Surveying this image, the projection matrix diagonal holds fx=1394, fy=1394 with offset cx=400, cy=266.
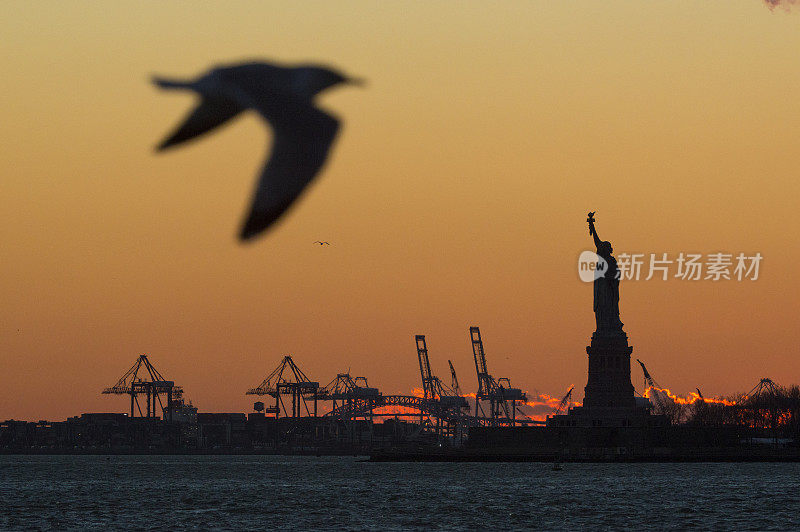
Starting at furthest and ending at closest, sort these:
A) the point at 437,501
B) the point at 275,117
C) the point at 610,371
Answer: the point at 610,371, the point at 437,501, the point at 275,117

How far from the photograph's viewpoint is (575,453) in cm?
16462

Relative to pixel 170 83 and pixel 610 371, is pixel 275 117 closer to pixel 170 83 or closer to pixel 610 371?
pixel 170 83

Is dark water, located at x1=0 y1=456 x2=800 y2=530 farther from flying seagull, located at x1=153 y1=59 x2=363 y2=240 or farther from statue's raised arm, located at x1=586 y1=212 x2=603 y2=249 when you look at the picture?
flying seagull, located at x1=153 y1=59 x2=363 y2=240

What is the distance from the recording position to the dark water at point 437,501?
79500 millimetres

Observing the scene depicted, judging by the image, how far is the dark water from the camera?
3130 inches

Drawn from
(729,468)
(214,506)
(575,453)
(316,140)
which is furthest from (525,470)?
(316,140)

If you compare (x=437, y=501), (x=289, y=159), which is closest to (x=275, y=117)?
(x=289, y=159)

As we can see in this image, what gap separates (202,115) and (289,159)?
53cm

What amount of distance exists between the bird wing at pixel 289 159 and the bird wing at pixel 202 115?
242 millimetres

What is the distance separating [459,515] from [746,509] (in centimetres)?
1823

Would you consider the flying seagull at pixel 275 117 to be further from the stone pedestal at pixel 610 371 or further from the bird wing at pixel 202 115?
the stone pedestal at pixel 610 371

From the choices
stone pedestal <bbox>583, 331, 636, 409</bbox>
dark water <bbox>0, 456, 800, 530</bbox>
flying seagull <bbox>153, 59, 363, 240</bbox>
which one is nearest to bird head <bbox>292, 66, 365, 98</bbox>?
flying seagull <bbox>153, 59, 363, 240</bbox>

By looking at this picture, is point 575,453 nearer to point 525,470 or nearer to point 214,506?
point 525,470

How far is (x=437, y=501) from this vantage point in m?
101
